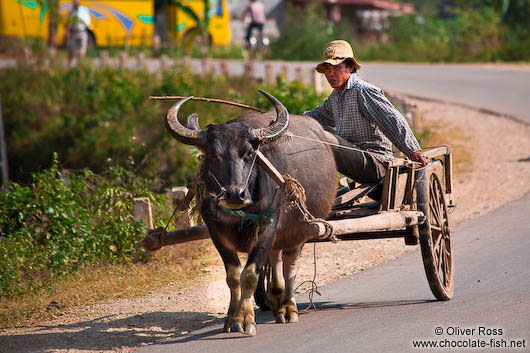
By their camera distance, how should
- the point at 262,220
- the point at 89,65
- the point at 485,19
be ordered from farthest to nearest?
the point at 485,19 → the point at 89,65 → the point at 262,220

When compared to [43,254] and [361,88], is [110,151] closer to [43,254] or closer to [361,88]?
[43,254]

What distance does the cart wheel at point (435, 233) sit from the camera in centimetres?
657

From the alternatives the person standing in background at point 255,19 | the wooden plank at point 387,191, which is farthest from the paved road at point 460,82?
the wooden plank at point 387,191

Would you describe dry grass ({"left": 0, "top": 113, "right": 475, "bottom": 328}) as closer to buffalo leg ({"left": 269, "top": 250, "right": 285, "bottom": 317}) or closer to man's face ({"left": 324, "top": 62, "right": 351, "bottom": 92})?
buffalo leg ({"left": 269, "top": 250, "right": 285, "bottom": 317})

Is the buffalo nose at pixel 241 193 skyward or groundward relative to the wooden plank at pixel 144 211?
skyward

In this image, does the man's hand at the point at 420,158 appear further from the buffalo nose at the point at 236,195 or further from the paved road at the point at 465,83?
the paved road at the point at 465,83

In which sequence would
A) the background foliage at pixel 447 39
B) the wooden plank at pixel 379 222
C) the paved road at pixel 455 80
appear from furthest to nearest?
1. the background foliage at pixel 447 39
2. the paved road at pixel 455 80
3. the wooden plank at pixel 379 222

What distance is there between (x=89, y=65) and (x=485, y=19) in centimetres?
1427

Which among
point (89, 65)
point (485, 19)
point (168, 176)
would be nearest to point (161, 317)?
point (168, 176)

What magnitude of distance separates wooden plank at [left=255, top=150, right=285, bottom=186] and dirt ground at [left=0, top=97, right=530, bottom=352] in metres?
1.47

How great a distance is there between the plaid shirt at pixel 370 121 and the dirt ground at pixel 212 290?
62.3 inches

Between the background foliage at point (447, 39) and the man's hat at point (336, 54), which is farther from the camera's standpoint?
the background foliage at point (447, 39)

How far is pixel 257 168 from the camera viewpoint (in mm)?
5766

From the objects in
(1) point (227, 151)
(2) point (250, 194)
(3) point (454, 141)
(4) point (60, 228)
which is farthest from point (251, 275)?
(3) point (454, 141)
